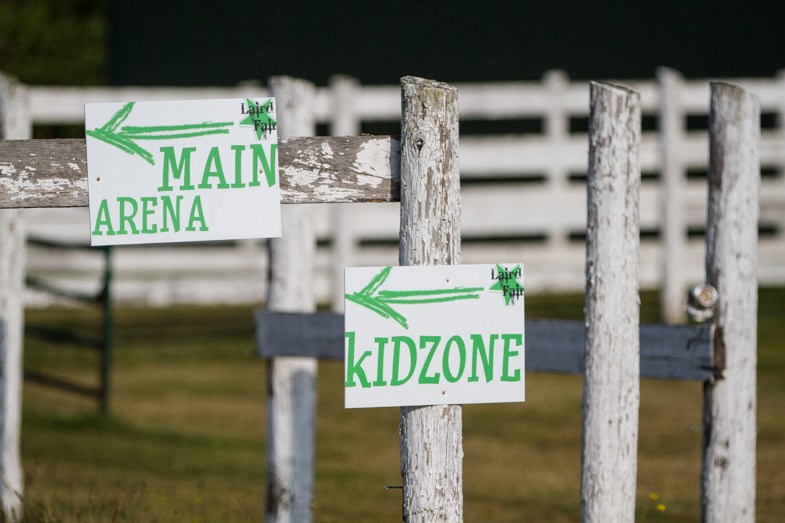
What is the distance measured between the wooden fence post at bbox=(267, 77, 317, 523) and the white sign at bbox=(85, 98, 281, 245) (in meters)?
1.31

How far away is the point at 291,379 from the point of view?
173 inches

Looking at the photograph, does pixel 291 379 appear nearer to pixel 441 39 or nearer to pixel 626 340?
pixel 626 340

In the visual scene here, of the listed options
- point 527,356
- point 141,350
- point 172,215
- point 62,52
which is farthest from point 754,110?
point 62,52

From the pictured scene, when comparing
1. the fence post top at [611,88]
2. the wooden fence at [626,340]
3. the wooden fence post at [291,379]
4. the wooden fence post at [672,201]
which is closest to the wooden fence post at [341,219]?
the wooden fence post at [672,201]

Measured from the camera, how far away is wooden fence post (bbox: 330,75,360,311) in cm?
970

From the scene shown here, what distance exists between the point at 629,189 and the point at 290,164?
3.38ft

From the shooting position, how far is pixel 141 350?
29.9 feet

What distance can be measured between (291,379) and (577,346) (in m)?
1.17

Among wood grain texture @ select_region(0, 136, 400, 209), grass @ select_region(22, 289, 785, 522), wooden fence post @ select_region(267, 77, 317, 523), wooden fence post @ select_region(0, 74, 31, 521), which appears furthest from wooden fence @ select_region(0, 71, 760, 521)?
wooden fence post @ select_region(0, 74, 31, 521)

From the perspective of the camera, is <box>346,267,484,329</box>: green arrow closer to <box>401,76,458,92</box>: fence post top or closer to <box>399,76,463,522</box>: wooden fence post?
<box>399,76,463,522</box>: wooden fence post

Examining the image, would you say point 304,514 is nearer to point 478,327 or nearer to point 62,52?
point 478,327

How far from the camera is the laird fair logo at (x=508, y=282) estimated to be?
9.71ft

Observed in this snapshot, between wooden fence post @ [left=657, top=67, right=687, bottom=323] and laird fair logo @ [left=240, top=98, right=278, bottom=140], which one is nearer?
laird fair logo @ [left=240, top=98, right=278, bottom=140]

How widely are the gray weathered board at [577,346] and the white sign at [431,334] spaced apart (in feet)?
2.30
